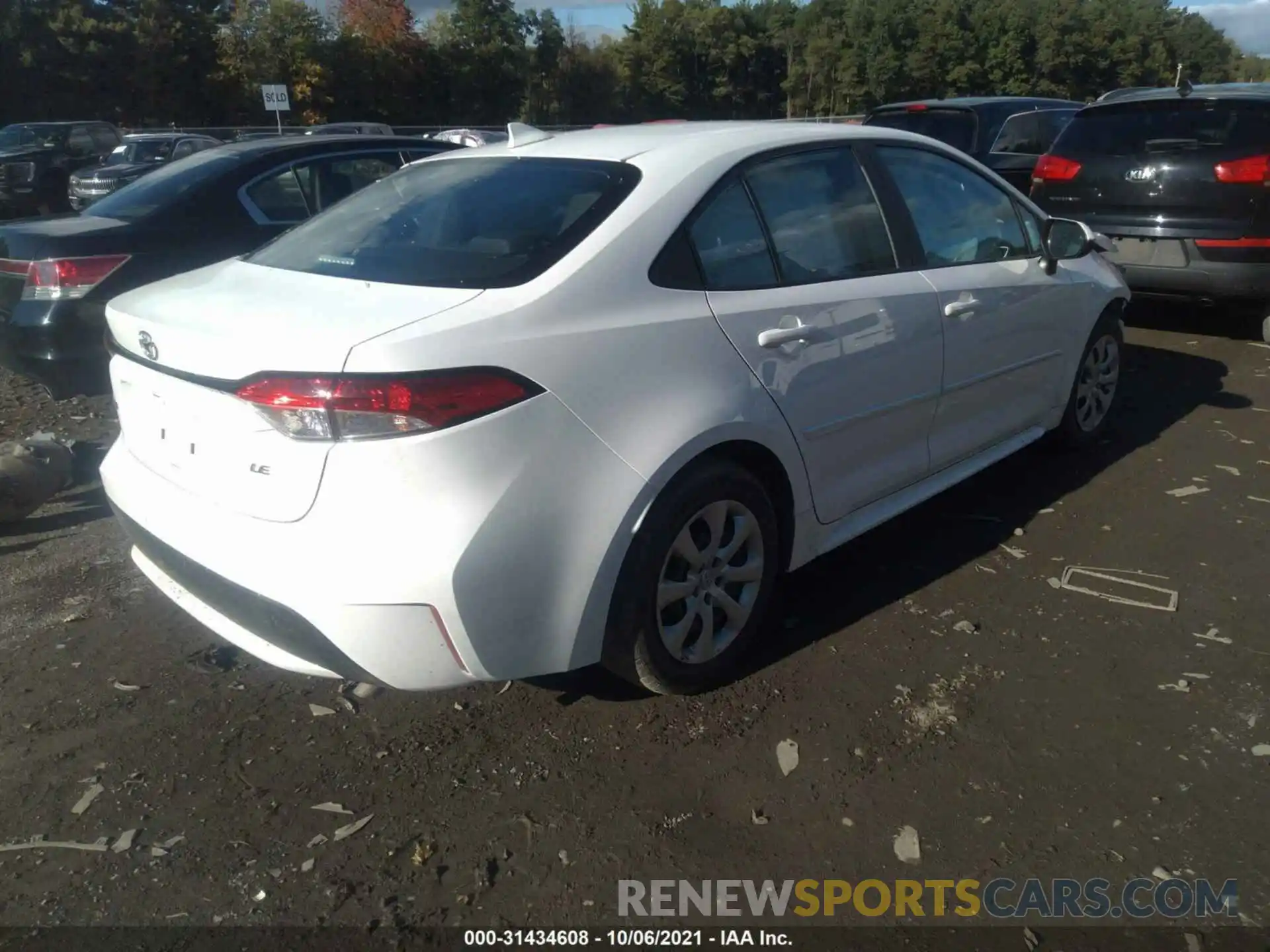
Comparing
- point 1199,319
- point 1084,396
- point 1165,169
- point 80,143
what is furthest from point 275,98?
point 1084,396

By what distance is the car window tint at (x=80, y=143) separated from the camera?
21125 mm

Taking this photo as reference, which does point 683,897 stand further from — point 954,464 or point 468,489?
point 954,464

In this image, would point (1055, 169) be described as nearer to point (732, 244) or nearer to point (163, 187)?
point (732, 244)

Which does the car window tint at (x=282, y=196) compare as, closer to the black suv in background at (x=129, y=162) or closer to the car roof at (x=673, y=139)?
the car roof at (x=673, y=139)

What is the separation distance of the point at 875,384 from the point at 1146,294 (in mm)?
4880

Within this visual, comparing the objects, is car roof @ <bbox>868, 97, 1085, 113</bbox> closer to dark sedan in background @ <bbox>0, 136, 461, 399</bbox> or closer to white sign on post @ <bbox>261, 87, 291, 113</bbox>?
dark sedan in background @ <bbox>0, 136, 461, 399</bbox>

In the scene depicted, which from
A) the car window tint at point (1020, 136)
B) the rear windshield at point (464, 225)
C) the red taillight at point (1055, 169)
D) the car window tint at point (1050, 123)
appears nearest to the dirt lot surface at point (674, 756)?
the rear windshield at point (464, 225)

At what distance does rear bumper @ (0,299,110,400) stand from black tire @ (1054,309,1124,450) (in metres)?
4.86

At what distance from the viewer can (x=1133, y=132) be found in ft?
25.0

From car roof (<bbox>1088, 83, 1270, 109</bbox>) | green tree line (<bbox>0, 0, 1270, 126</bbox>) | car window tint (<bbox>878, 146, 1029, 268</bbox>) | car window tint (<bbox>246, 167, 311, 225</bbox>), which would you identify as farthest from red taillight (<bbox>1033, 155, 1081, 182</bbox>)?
green tree line (<bbox>0, 0, 1270, 126</bbox>)

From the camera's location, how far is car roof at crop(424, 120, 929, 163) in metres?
3.42

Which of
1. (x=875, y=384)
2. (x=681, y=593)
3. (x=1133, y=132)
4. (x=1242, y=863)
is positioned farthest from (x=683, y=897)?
(x=1133, y=132)

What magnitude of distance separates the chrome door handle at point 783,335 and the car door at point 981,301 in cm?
85

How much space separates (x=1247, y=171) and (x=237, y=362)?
22.5ft
